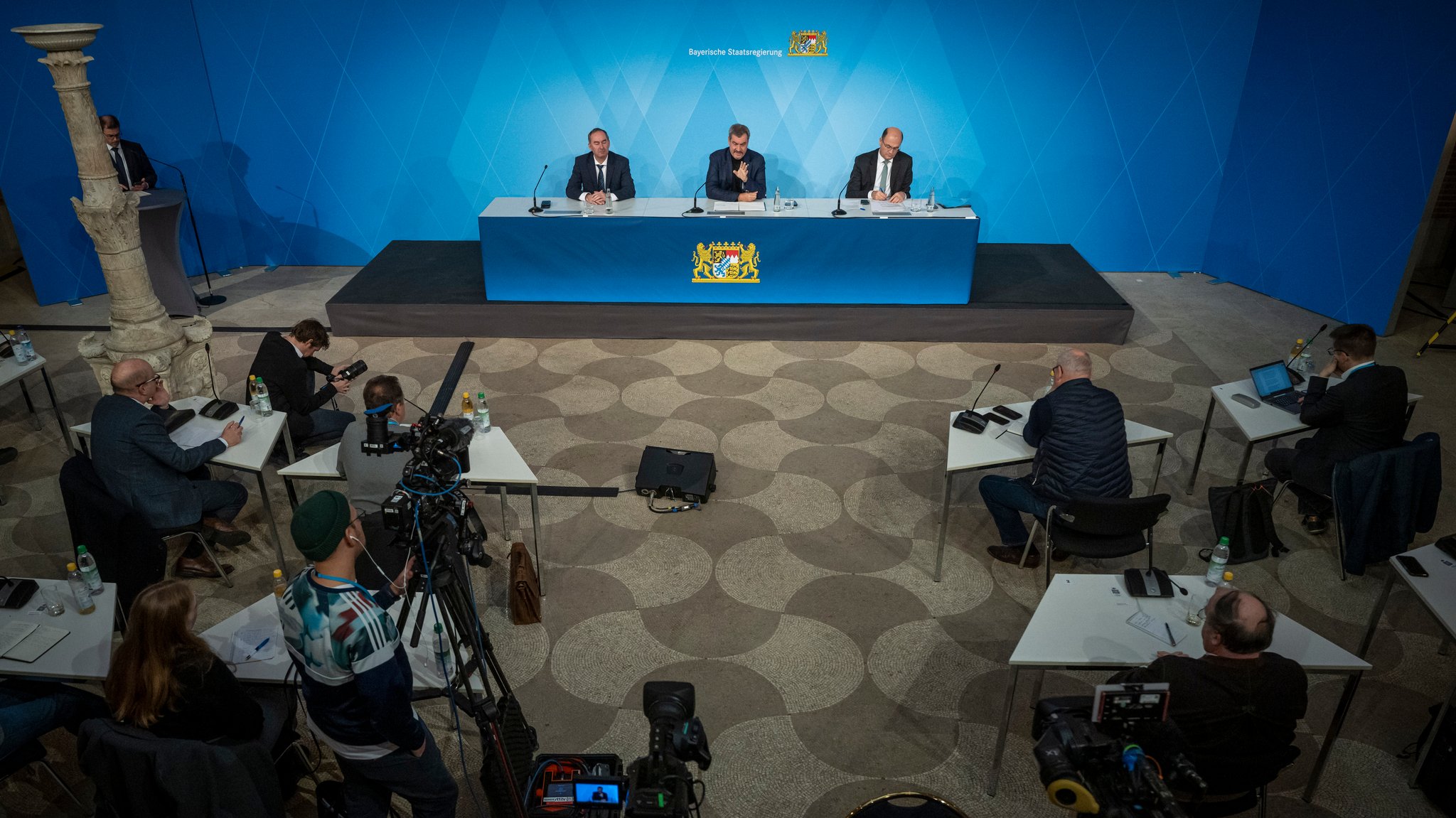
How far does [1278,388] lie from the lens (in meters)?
5.76

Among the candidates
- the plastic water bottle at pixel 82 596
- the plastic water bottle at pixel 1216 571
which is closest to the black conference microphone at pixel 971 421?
the plastic water bottle at pixel 1216 571

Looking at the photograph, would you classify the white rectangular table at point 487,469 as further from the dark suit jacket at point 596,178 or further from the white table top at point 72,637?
→ the dark suit jacket at point 596,178

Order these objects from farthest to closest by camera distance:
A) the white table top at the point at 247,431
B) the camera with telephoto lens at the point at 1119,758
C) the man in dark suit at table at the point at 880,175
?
the man in dark suit at table at the point at 880,175
the white table top at the point at 247,431
the camera with telephoto lens at the point at 1119,758

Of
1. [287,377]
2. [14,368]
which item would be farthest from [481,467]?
[14,368]

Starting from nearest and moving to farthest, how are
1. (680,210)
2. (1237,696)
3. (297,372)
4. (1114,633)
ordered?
(1237,696) → (1114,633) → (297,372) → (680,210)

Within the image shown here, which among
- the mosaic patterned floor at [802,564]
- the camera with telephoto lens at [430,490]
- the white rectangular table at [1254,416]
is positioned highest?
the camera with telephoto lens at [430,490]

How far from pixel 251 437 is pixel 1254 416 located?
19.3ft

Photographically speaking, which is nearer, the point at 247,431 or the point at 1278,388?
Answer: the point at 247,431

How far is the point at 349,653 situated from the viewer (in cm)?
294

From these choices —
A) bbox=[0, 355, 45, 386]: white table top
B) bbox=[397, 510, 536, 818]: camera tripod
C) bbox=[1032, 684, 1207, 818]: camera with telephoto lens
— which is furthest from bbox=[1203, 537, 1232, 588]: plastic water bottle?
bbox=[0, 355, 45, 386]: white table top

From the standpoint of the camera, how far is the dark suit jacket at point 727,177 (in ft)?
28.5

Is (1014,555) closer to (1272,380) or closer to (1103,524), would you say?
(1103,524)

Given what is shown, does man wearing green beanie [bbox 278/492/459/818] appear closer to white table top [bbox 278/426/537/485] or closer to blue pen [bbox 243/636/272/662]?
blue pen [bbox 243/636/272/662]

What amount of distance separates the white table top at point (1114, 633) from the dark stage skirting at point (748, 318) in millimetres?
4593
